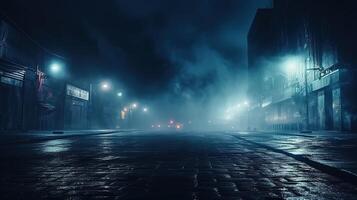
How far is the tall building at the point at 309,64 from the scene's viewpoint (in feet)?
95.4

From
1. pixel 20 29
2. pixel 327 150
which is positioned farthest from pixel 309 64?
pixel 20 29

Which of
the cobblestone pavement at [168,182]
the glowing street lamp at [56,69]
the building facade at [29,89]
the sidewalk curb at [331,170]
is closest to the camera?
the cobblestone pavement at [168,182]

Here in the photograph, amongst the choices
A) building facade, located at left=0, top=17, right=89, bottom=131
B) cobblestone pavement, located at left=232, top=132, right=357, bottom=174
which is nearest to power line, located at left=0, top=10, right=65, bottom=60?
building facade, located at left=0, top=17, right=89, bottom=131

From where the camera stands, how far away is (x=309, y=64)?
3659 cm

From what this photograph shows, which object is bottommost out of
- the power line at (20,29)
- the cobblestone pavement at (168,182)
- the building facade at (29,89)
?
the cobblestone pavement at (168,182)

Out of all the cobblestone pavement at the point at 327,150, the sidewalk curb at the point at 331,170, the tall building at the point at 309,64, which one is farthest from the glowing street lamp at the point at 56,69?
the sidewalk curb at the point at 331,170

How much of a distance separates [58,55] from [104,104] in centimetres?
2149

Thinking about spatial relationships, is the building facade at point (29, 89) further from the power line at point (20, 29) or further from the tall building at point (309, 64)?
the tall building at point (309, 64)

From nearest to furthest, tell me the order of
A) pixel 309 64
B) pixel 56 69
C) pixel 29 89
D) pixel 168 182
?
1. pixel 168 182
2. pixel 29 89
3. pixel 56 69
4. pixel 309 64

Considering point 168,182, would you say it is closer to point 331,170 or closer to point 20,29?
point 331,170

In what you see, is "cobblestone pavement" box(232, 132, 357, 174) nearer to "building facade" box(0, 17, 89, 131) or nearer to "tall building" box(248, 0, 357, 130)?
"tall building" box(248, 0, 357, 130)

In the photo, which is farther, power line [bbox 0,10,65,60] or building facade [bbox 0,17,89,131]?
building facade [bbox 0,17,89,131]

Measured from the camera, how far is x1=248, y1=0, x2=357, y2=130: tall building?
29078 millimetres

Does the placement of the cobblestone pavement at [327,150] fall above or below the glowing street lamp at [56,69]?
below
